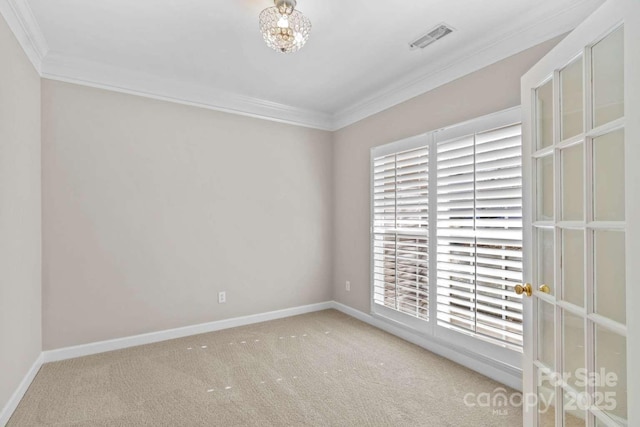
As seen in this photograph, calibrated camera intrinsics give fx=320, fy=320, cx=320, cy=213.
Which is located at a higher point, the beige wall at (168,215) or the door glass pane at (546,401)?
the beige wall at (168,215)

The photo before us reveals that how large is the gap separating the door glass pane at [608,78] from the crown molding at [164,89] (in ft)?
10.3

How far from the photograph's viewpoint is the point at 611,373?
112 centimetres

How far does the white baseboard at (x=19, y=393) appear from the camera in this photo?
6.41 feet

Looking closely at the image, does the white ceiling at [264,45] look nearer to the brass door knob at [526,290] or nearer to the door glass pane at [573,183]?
the door glass pane at [573,183]

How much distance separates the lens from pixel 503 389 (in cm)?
233

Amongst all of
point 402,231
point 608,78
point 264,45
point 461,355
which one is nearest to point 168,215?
point 264,45

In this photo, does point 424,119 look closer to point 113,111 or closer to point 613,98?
point 613,98

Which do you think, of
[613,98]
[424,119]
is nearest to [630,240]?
[613,98]

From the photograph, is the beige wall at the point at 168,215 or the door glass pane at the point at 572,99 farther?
the beige wall at the point at 168,215

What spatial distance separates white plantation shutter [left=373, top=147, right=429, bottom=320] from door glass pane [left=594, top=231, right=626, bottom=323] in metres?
1.84

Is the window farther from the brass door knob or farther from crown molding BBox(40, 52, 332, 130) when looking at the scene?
crown molding BBox(40, 52, 332, 130)

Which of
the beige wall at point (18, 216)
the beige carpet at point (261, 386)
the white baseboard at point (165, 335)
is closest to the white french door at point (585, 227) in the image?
the beige carpet at point (261, 386)

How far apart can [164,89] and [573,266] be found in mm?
3532

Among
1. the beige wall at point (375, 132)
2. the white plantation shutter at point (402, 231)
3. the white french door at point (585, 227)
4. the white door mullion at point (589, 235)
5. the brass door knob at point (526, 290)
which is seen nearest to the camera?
the white french door at point (585, 227)
